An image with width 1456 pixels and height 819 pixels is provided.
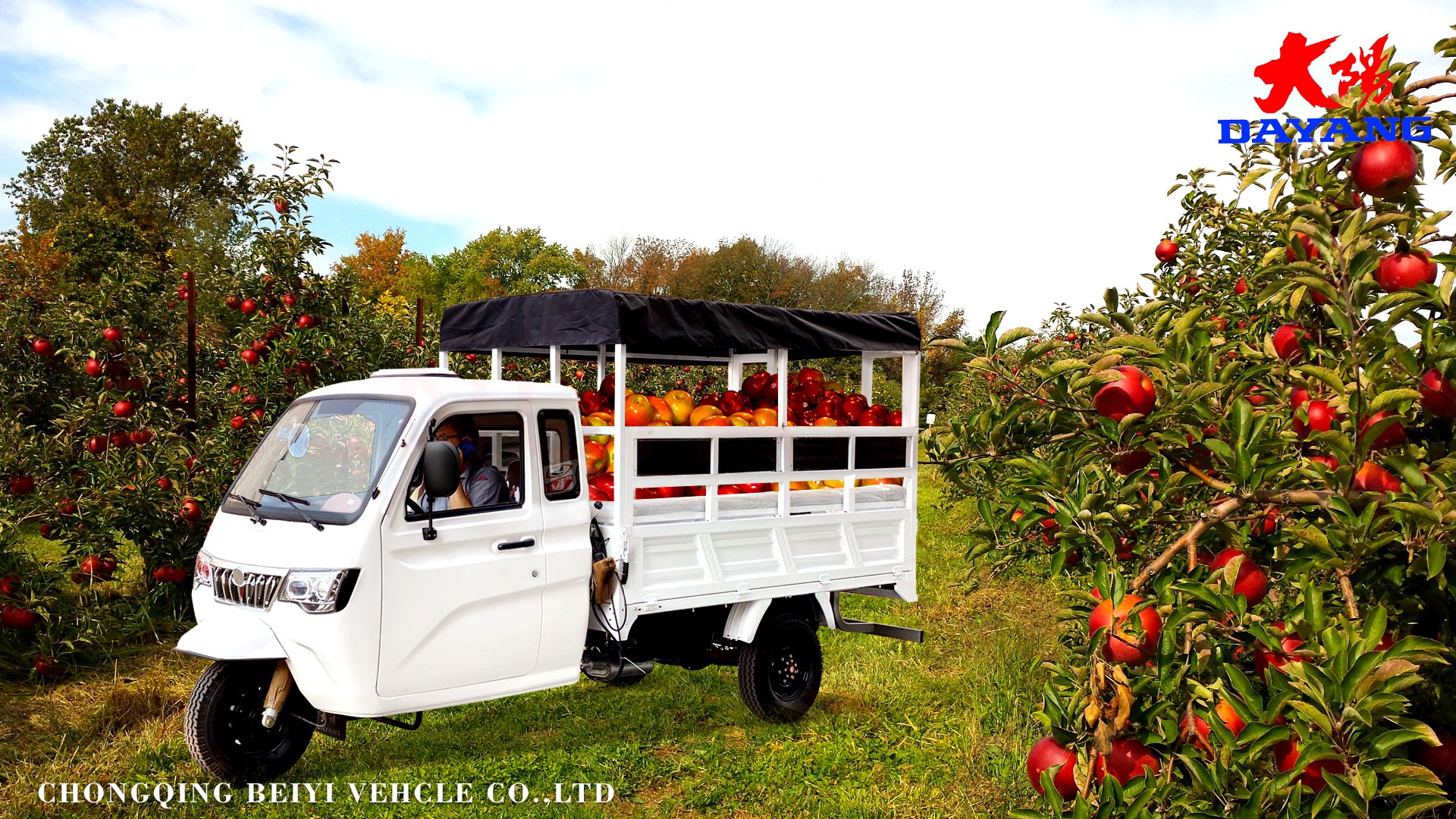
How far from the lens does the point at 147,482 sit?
7.23 m

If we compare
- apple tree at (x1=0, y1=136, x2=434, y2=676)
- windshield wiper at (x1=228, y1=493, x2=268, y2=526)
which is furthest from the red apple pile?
apple tree at (x1=0, y1=136, x2=434, y2=676)

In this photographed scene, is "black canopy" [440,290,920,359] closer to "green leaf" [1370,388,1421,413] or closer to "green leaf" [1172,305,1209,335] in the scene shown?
"green leaf" [1172,305,1209,335]

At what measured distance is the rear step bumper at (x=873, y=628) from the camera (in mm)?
6449

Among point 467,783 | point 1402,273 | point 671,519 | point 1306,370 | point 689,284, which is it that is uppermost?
point 689,284

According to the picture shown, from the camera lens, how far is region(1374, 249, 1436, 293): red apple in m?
2.12

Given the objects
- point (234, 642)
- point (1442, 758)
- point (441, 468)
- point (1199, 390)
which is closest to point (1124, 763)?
point (1442, 758)

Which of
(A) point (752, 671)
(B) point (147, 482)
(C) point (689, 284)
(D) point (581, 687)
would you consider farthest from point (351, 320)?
(C) point (689, 284)

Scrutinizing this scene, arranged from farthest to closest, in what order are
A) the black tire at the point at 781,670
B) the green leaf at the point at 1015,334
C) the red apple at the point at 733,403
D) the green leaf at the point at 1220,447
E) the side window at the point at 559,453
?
the red apple at the point at 733,403 < the black tire at the point at 781,670 < the side window at the point at 559,453 < the green leaf at the point at 1015,334 < the green leaf at the point at 1220,447

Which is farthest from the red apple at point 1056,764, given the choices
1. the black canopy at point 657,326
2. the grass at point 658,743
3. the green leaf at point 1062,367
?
the black canopy at point 657,326

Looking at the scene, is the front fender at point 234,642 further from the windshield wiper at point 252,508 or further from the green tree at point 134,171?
the green tree at point 134,171

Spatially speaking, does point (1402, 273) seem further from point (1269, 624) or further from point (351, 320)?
point (351, 320)

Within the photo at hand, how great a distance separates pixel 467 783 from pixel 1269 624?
3.79 metres

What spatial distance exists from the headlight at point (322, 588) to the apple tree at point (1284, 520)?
9.83ft

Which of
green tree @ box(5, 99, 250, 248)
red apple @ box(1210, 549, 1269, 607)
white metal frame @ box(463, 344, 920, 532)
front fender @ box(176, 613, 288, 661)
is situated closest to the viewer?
red apple @ box(1210, 549, 1269, 607)
